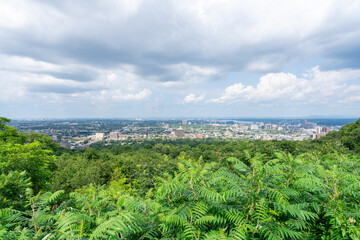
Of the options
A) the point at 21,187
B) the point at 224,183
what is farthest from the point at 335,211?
the point at 21,187

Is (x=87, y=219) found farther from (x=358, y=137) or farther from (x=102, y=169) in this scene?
(x=358, y=137)

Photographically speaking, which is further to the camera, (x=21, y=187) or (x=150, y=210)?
(x=21, y=187)

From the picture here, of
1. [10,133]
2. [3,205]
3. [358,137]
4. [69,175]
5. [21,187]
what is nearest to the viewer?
[3,205]

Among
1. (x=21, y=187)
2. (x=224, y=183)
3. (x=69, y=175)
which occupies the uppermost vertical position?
(x=224, y=183)

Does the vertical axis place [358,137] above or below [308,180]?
below

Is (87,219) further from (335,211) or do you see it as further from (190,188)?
(335,211)

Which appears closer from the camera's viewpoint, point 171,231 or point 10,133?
point 171,231

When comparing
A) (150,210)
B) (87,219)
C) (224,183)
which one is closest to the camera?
(87,219)

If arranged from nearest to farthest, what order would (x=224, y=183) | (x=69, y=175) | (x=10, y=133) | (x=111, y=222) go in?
(x=111, y=222) < (x=224, y=183) < (x=10, y=133) < (x=69, y=175)

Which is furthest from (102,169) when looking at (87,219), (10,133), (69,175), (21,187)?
(87,219)
